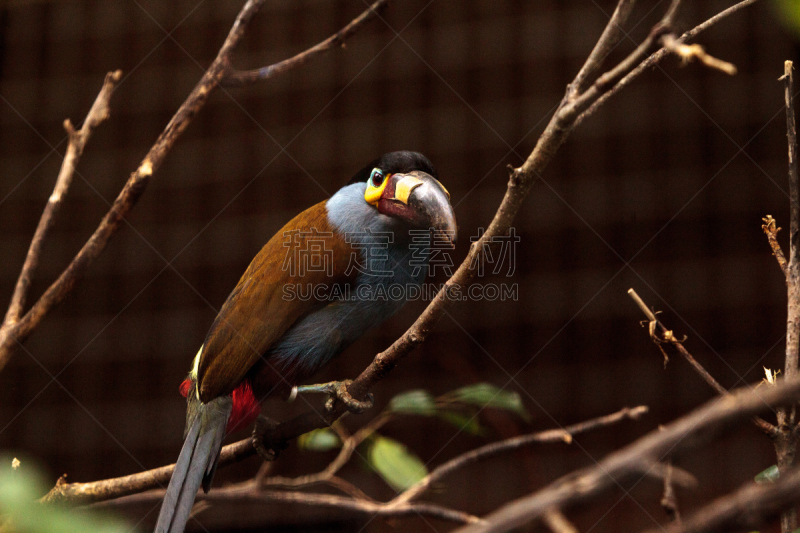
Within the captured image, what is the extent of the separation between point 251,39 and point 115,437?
6.00ft

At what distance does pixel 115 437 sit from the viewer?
2832mm

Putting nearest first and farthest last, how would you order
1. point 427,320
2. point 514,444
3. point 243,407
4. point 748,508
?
1. point 748,508
2. point 427,320
3. point 514,444
4. point 243,407

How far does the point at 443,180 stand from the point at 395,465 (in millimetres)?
1570

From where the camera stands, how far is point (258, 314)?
64.4 inches

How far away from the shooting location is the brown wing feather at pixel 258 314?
1550mm

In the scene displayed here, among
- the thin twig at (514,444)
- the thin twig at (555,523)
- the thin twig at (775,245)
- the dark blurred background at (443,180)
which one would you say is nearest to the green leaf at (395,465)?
the thin twig at (514,444)

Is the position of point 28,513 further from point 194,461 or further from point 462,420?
point 462,420

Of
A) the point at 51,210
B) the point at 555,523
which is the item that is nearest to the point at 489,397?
the point at 555,523

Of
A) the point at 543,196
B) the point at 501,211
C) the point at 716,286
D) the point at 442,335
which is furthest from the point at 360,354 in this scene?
the point at 501,211

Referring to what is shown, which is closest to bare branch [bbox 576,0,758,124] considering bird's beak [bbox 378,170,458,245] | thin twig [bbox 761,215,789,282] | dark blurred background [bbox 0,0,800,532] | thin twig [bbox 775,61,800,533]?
thin twig [bbox 775,61,800,533]

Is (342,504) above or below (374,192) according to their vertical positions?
Answer: below

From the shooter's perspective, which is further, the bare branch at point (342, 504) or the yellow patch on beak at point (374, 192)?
the yellow patch on beak at point (374, 192)

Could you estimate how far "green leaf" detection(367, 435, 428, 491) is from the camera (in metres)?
1.49

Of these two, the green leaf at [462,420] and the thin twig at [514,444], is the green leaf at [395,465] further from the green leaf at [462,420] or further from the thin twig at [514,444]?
the green leaf at [462,420]
